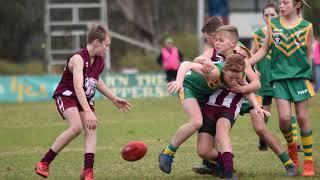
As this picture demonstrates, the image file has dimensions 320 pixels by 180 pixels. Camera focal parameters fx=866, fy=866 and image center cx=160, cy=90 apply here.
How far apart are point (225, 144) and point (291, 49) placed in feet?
4.90

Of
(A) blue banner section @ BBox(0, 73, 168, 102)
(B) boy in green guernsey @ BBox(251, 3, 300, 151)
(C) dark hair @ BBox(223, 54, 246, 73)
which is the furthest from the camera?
(A) blue banner section @ BBox(0, 73, 168, 102)

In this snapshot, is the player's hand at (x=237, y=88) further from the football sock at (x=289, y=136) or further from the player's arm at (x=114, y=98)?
the player's arm at (x=114, y=98)

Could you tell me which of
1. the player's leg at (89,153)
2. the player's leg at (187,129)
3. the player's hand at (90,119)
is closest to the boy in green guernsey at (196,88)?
the player's leg at (187,129)

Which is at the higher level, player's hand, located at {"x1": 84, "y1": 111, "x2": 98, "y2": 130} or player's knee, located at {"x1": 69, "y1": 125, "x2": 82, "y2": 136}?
player's hand, located at {"x1": 84, "y1": 111, "x2": 98, "y2": 130}

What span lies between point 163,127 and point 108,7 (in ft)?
109

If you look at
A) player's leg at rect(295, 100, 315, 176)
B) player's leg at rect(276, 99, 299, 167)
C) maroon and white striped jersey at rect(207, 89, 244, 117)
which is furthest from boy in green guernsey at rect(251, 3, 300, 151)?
maroon and white striped jersey at rect(207, 89, 244, 117)

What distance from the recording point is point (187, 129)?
914 cm

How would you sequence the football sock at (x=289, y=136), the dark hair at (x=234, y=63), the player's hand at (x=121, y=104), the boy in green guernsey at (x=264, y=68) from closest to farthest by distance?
the dark hair at (x=234, y=63) < the player's hand at (x=121, y=104) < the football sock at (x=289, y=136) < the boy in green guernsey at (x=264, y=68)

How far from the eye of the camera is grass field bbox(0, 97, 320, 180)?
33.2 ft

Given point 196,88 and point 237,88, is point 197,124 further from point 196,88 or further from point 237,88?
point 237,88

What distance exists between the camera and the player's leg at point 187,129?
29.9ft

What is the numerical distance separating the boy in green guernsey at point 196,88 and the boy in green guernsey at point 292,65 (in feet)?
2.05

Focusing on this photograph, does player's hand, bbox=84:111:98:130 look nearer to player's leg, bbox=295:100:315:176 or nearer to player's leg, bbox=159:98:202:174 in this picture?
player's leg, bbox=159:98:202:174

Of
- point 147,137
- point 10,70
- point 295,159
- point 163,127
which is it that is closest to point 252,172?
point 295,159
